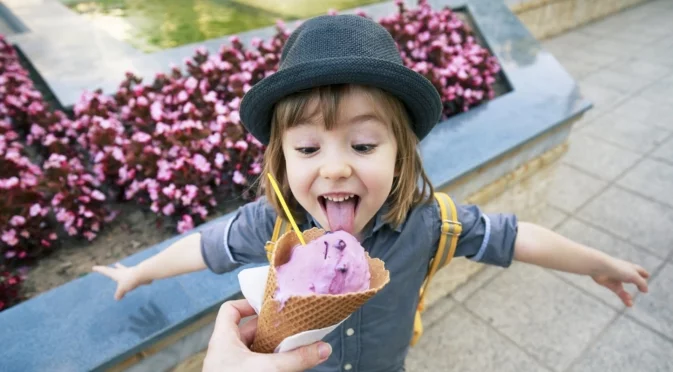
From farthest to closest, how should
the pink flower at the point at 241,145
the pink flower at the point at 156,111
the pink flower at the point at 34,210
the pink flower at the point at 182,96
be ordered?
the pink flower at the point at 182,96
the pink flower at the point at 156,111
the pink flower at the point at 241,145
the pink flower at the point at 34,210

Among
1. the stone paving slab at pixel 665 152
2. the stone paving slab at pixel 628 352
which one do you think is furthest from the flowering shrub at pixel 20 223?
the stone paving slab at pixel 665 152

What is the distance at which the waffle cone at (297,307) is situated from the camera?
102 cm

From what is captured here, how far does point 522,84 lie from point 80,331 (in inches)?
121

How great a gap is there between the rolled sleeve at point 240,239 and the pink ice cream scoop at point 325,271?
53cm

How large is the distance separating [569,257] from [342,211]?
2.77 ft

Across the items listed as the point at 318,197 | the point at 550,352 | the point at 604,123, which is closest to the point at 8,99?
the point at 318,197

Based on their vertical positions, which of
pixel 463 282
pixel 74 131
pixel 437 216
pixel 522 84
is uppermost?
pixel 437 216

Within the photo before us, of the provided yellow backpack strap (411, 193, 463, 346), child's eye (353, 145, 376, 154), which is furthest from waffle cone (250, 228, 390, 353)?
yellow backpack strap (411, 193, 463, 346)

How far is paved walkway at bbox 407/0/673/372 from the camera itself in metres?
2.75

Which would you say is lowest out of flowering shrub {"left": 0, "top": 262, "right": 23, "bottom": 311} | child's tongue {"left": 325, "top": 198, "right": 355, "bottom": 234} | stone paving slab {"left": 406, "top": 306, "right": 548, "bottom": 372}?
stone paving slab {"left": 406, "top": 306, "right": 548, "bottom": 372}

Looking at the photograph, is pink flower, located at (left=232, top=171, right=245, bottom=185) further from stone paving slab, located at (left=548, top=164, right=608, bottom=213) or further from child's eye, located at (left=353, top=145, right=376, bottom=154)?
stone paving slab, located at (left=548, top=164, right=608, bottom=213)

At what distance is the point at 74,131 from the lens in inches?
124

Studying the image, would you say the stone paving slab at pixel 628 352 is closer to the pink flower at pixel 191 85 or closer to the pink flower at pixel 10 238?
the pink flower at pixel 191 85

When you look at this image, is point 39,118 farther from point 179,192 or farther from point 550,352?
point 550,352
